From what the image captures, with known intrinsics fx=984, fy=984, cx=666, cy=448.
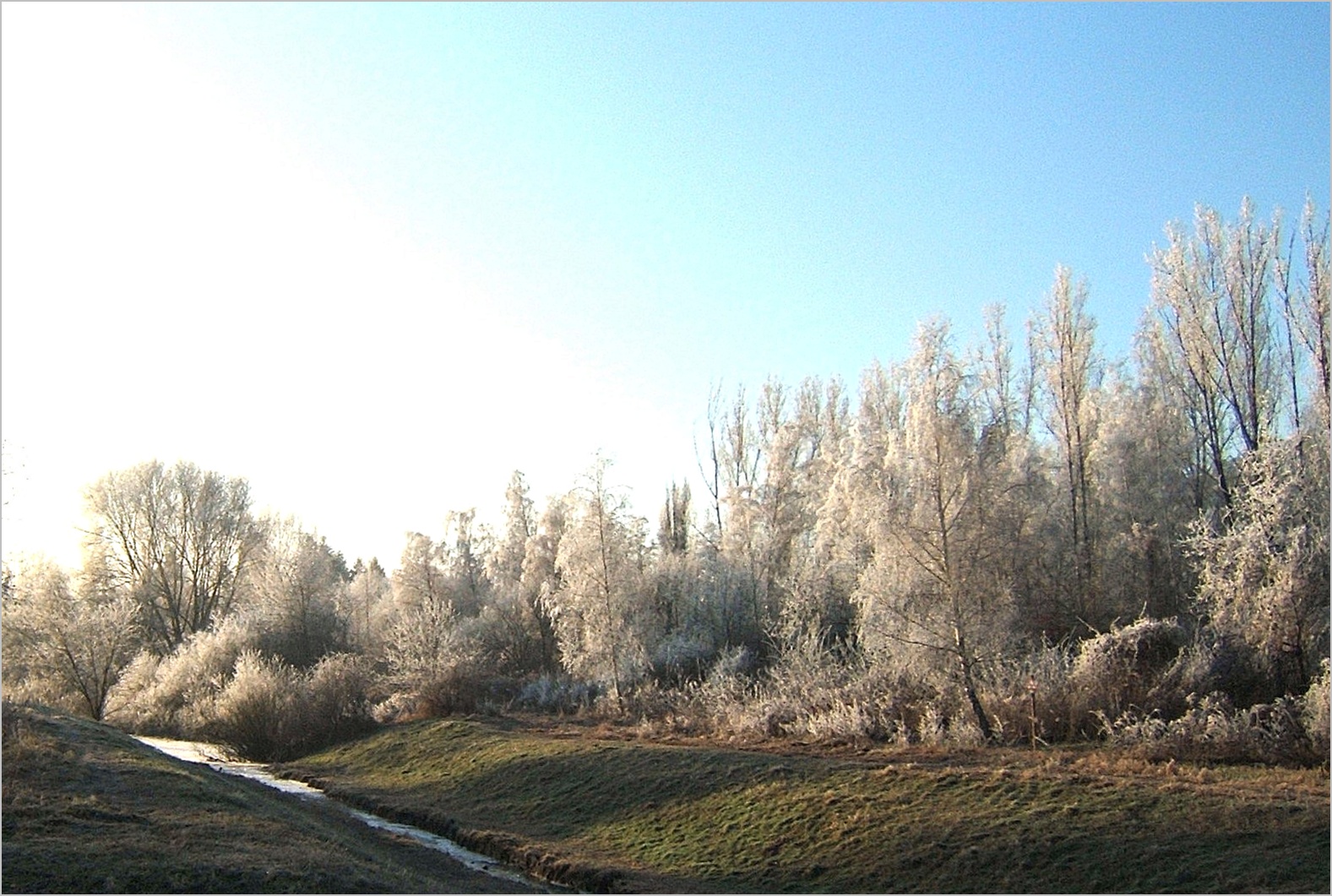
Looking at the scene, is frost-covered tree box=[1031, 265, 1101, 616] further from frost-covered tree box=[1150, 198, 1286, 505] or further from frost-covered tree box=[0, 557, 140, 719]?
frost-covered tree box=[0, 557, 140, 719]

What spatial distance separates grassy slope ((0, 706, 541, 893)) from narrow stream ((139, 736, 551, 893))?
0.79 m

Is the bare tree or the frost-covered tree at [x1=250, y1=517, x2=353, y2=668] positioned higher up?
the bare tree

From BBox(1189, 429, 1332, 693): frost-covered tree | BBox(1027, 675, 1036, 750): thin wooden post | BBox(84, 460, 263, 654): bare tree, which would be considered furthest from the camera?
BBox(84, 460, 263, 654): bare tree

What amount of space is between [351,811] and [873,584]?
15331 millimetres

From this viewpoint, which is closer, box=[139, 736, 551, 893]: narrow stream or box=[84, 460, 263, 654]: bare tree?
box=[139, 736, 551, 893]: narrow stream

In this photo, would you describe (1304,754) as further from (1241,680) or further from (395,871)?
(395,871)

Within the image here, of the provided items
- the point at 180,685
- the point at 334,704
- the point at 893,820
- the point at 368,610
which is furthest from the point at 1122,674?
the point at 368,610

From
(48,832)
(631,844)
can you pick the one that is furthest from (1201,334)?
(48,832)

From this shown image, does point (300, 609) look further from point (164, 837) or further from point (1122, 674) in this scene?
point (1122, 674)

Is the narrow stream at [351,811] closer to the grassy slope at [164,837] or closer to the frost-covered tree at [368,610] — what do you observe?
the grassy slope at [164,837]

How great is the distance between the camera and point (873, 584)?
83.7ft

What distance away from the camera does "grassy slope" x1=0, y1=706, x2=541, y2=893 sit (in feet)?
43.8

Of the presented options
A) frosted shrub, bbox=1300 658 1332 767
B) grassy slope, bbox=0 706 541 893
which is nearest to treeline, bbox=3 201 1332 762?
frosted shrub, bbox=1300 658 1332 767

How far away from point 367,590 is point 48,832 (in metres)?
47.2
